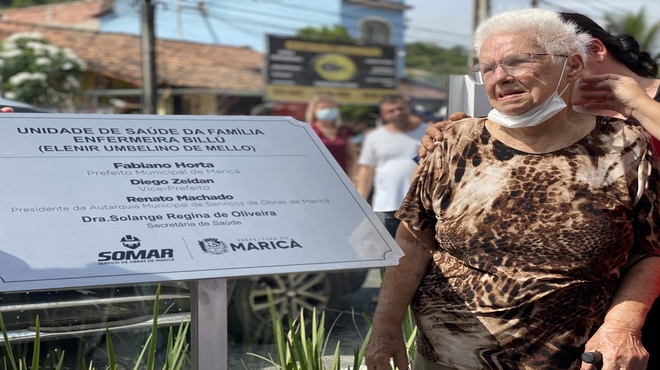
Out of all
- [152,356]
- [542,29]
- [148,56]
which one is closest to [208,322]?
[152,356]

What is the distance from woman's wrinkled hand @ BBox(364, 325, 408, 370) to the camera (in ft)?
7.34

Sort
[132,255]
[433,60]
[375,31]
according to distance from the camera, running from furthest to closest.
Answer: [433,60], [375,31], [132,255]

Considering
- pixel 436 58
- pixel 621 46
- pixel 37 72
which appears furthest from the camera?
pixel 436 58

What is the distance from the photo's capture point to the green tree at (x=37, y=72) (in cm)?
1781

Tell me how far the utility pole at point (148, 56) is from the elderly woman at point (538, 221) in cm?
1237

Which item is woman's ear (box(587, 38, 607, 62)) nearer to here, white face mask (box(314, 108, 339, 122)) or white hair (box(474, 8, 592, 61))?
white hair (box(474, 8, 592, 61))

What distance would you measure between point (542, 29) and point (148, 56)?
499 inches

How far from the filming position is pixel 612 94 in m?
2.17

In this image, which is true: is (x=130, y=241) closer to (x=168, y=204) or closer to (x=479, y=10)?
(x=168, y=204)

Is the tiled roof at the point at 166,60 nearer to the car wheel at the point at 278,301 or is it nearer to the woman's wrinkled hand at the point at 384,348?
the car wheel at the point at 278,301

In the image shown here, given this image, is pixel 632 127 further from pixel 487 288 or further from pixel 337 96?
pixel 337 96

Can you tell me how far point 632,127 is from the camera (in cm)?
205

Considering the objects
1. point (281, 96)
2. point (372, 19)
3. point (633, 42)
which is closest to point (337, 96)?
point (281, 96)

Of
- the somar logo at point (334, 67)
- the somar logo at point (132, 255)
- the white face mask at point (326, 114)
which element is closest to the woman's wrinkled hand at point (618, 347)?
the somar logo at point (132, 255)
